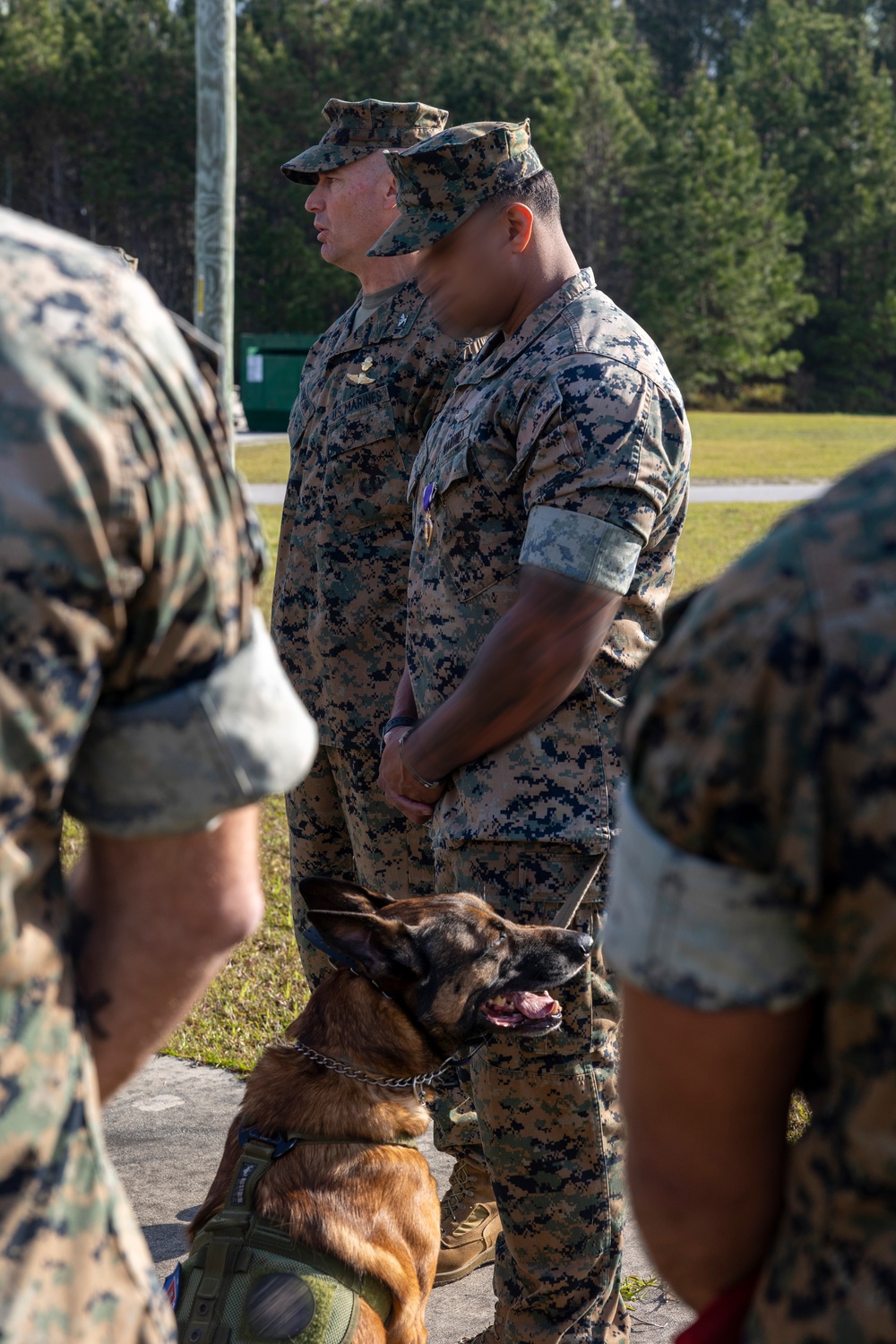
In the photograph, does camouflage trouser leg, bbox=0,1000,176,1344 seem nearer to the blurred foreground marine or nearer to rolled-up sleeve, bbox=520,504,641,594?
the blurred foreground marine

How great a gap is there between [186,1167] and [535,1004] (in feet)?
4.60

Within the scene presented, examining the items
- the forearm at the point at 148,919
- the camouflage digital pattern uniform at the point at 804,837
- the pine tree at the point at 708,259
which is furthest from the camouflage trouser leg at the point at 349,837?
the pine tree at the point at 708,259

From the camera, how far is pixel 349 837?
371cm

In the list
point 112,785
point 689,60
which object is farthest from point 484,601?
point 689,60

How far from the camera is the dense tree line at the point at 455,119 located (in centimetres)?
4459

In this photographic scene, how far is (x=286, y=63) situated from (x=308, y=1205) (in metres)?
47.9

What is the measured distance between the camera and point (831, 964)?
0.90 meters

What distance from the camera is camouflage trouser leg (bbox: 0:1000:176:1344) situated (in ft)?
3.33

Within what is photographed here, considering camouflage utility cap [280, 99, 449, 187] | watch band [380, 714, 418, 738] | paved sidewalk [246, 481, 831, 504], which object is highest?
camouflage utility cap [280, 99, 449, 187]

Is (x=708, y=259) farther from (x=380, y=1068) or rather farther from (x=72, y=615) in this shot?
(x=72, y=615)

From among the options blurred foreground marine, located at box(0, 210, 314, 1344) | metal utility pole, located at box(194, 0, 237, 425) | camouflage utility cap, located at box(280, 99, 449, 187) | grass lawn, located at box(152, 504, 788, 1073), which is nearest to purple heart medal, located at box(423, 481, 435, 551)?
blurred foreground marine, located at box(0, 210, 314, 1344)

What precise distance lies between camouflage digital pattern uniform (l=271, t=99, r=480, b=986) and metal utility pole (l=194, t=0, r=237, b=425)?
337 centimetres

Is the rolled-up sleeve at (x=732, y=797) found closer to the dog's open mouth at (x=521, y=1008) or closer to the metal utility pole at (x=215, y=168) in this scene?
the dog's open mouth at (x=521, y=1008)

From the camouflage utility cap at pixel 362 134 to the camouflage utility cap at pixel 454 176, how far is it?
51.2 inches
